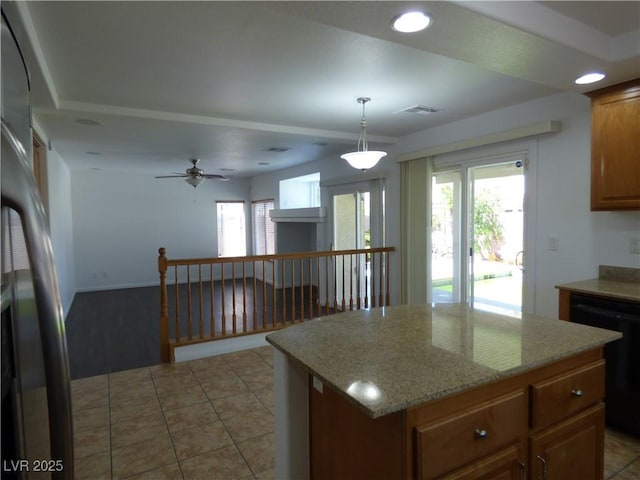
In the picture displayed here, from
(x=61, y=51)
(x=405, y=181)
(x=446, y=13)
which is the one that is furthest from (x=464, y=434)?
(x=405, y=181)

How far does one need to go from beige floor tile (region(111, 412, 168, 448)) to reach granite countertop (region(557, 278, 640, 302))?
299cm

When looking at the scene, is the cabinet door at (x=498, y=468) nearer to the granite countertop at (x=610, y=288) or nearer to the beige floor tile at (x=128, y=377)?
the granite countertop at (x=610, y=288)

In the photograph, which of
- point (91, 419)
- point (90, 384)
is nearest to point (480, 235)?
point (91, 419)

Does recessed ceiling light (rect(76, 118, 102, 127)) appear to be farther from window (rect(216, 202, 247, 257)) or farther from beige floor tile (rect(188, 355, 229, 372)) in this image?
window (rect(216, 202, 247, 257))

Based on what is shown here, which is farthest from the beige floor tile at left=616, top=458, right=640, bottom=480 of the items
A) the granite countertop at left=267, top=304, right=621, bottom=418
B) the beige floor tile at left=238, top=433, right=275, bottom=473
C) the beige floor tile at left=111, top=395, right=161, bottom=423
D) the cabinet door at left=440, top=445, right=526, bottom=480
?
the beige floor tile at left=111, top=395, right=161, bottom=423

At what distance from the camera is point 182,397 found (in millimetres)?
3010

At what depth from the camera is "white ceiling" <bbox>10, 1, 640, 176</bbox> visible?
5.98 ft

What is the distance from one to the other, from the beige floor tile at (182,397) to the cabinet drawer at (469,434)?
7.55 ft

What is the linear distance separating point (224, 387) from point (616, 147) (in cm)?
343

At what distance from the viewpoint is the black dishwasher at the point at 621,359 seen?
233 centimetres

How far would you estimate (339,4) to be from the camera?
1.53m

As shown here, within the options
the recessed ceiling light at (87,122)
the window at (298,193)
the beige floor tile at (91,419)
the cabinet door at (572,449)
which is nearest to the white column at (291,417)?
the cabinet door at (572,449)

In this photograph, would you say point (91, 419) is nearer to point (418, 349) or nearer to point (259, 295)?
point (418, 349)

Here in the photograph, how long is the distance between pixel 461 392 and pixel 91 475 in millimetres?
2116
